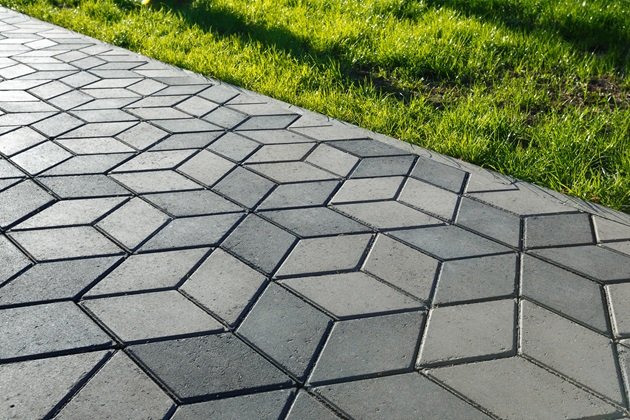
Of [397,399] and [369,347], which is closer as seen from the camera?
[397,399]

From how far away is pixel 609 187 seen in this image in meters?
3.52

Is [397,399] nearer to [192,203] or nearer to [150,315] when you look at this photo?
[150,315]

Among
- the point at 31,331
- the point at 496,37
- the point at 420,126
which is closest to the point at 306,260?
the point at 31,331

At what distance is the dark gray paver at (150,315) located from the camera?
2404 millimetres

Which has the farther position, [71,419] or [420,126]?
[420,126]

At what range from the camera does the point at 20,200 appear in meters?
3.29

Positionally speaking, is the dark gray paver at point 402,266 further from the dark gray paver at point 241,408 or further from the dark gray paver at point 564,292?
the dark gray paver at point 241,408

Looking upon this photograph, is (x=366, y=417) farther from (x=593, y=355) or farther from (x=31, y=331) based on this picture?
(x=31, y=331)

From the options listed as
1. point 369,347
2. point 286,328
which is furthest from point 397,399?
point 286,328

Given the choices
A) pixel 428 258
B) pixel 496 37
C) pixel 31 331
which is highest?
pixel 496 37

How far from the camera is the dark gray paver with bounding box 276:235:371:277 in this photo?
2.81 meters

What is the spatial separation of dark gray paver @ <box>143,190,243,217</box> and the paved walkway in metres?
0.01

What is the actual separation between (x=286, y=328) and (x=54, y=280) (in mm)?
1000

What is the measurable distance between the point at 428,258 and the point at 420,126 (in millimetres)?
1553
